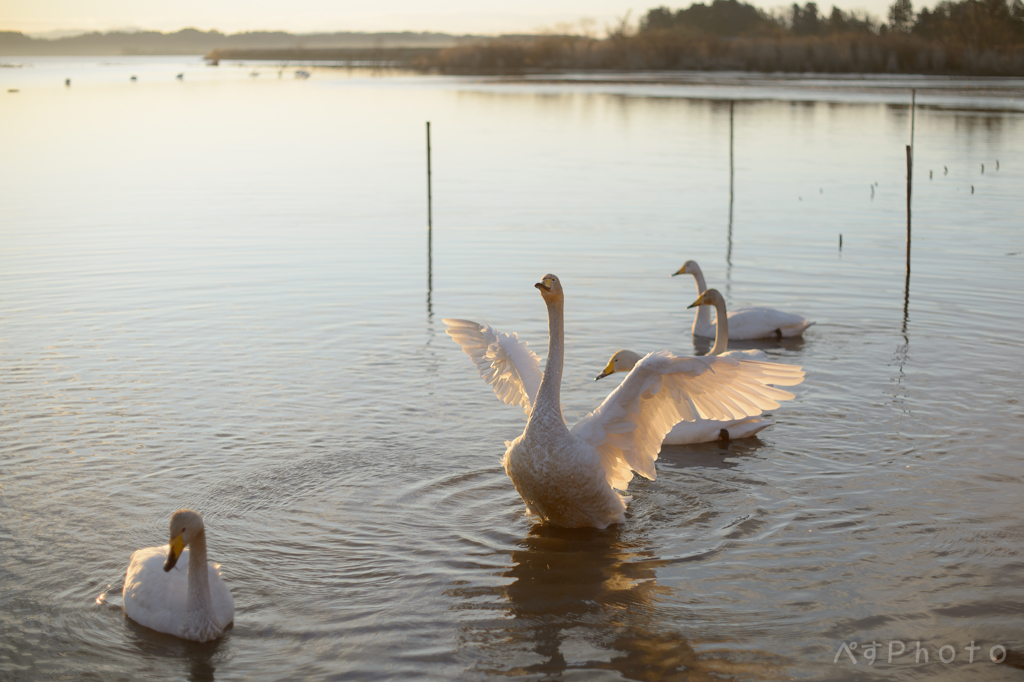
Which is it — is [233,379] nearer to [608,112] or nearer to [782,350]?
[782,350]

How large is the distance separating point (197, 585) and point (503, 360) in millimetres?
3384

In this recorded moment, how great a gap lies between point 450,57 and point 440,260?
87787 mm

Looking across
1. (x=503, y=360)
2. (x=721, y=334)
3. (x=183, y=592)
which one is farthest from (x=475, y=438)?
(x=183, y=592)

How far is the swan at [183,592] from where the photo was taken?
562cm

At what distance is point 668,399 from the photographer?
7.18 meters

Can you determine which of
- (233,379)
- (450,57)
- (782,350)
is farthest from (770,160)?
(450,57)

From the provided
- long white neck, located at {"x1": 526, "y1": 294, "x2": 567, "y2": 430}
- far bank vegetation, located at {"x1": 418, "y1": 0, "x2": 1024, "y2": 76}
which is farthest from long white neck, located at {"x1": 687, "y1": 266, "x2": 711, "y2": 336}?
far bank vegetation, located at {"x1": 418, "y1": 0, "x2": 1024, "y2": 76}

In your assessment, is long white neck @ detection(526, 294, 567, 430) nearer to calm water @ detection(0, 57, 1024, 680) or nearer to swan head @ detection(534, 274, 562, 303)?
swan head @ detection(534, 274, 562, 303)

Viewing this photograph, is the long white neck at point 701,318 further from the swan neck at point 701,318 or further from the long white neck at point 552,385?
the long white neck at point 552,385

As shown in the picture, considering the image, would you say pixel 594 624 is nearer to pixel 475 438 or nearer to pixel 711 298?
pixel 475 438

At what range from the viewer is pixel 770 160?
30250 mm

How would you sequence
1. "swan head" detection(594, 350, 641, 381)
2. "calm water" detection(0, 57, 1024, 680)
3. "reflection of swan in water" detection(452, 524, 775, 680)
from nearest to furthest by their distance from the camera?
"reflection of swan in water" detection(452, 524, 775, 680) → "calm water" detection(0, 57, 1024, 680) → "swan head" detection(594, 350, 641, 381)

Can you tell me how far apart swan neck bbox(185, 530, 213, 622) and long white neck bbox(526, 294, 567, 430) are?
243 cm

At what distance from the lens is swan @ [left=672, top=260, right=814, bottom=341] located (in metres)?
12.3
